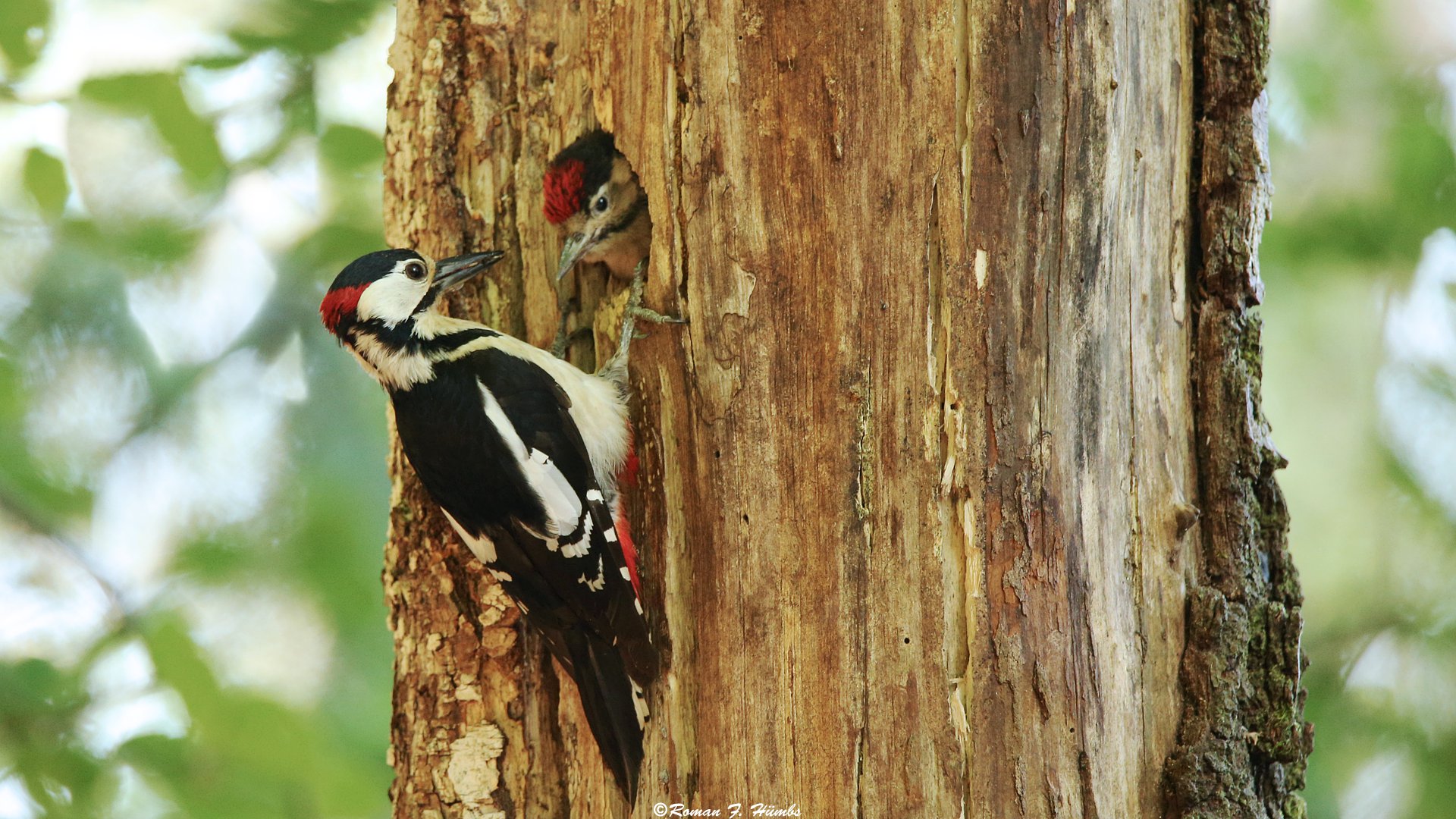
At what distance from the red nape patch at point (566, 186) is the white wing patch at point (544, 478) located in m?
0.45

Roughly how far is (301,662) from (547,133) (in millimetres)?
1688

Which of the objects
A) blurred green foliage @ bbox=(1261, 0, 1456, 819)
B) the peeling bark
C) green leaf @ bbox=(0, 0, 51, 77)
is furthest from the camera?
blurred green foliage @ bbox=(1261, 0, 1456, 819)

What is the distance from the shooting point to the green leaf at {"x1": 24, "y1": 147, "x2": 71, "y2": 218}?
8.17 ft

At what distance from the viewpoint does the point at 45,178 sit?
2.50m

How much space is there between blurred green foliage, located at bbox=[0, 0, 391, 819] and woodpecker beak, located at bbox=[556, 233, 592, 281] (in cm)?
87

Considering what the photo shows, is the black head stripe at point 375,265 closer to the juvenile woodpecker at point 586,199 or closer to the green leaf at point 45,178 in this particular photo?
the juvenile woodpecker at point 586,199

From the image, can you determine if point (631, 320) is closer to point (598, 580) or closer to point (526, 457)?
point (526, 457)

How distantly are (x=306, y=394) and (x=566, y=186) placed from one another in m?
1.37

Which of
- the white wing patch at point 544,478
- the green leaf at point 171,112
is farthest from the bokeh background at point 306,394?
the white wing patch at point 544,478

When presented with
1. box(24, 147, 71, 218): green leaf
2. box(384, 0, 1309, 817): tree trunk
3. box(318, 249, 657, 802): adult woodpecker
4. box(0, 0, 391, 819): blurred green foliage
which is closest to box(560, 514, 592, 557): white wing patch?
box(318, 249, 657, 802): adult woodpecker

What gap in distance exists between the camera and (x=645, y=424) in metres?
2.15

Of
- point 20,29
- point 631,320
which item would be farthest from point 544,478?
point 20,29

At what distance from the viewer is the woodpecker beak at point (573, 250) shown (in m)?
2.37

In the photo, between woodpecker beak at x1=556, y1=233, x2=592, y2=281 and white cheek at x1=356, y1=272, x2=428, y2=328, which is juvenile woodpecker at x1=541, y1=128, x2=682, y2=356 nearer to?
woodpecker beak at x1=556, y1=233, x2=592, y2=281
